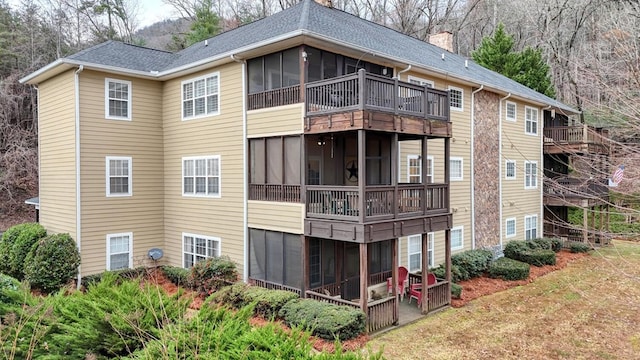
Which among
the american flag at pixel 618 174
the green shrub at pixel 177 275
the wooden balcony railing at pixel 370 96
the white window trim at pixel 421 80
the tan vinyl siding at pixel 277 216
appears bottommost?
the green shrub at pixel 177 275

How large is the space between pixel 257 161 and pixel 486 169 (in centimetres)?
1114

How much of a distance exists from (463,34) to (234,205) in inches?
1317

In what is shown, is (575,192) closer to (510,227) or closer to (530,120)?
(510,227)

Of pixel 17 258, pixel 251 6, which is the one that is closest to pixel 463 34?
pixel 251 6

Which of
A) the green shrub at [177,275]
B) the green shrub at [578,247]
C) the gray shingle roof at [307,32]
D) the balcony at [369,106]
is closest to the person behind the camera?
the balcony at [369,106]

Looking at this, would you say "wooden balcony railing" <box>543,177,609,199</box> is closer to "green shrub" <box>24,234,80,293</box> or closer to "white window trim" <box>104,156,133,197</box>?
"white window trim" <box>104,156,133,197</box>

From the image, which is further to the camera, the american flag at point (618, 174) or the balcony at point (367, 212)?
the balcony at point (367, 212)

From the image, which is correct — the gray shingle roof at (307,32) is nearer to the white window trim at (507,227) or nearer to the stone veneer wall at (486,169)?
the stone veneer wall at (486,169)

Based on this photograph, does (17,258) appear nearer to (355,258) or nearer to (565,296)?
(355,258)

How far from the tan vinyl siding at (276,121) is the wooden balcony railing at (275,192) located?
1.57 m

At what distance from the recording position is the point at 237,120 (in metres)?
13.5

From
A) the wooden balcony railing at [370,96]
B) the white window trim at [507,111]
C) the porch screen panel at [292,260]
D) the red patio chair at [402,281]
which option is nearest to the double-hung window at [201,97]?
the wooden balcony railing at [370,96]

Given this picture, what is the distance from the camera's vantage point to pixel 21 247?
47.1 ft

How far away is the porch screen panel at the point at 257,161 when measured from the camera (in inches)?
508
